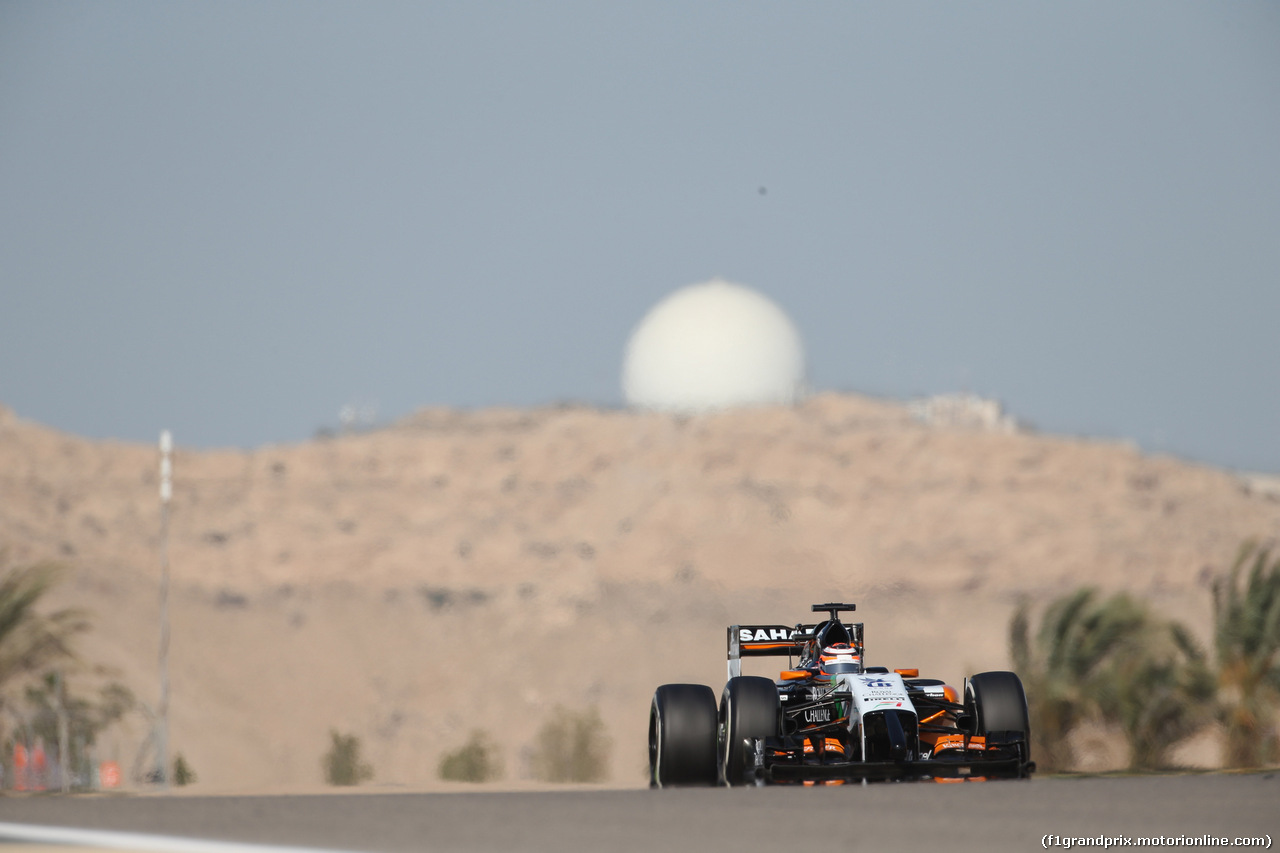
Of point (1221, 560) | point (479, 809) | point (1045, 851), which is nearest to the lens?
point (1045, 851)

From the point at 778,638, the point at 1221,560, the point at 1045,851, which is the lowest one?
the point at 1045,851

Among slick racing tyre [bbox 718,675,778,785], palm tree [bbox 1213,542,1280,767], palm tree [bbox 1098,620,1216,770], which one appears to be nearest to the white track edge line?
slick racing tyre [bbox 718,675,778,785]

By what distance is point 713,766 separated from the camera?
56.9ft

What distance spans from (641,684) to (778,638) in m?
58.8

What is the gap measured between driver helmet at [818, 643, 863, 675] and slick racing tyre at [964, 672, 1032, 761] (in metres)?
1.27

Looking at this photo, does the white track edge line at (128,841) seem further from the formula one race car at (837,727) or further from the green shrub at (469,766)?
the green shrub at (469,766)

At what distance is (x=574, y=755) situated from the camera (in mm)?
55688

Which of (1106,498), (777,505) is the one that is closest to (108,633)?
(777,505)

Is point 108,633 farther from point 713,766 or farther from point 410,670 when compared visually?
point 713,766

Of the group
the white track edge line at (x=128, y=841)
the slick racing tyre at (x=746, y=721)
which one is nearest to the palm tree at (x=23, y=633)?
the slick racing tyre at (x=746, y=721)

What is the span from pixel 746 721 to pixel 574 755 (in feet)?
132

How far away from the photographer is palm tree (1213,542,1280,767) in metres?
28.4

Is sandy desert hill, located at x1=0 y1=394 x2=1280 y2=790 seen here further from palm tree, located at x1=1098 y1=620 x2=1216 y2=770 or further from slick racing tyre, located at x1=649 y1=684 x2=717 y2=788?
slick racing tyre, located at x1=649 y1=684 x2=717 y2=788

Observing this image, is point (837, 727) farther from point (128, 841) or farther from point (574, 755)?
point (574, 755)
